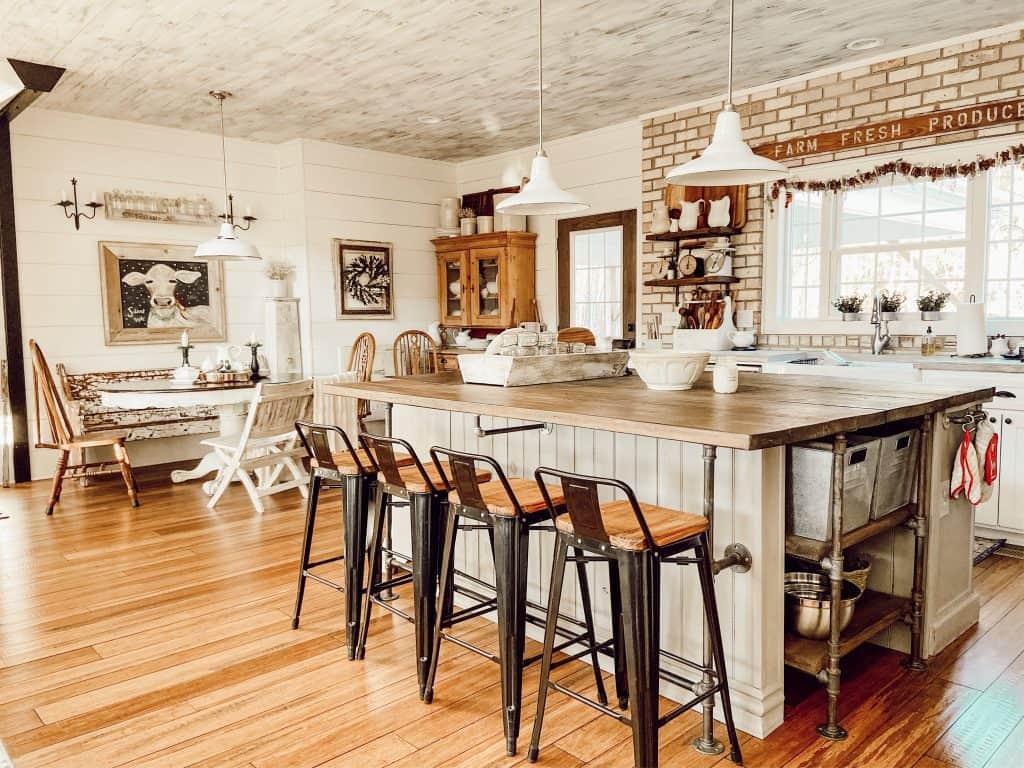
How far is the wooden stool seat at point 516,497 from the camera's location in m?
2.12

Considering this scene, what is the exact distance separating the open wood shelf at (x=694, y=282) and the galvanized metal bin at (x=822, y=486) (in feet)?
10.5

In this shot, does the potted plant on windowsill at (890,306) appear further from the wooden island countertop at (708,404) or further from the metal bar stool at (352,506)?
the metal bar stool at (352,506)

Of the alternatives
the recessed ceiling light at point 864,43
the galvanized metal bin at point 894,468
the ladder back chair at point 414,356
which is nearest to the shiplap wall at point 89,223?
the ladder back chair at point 414,356

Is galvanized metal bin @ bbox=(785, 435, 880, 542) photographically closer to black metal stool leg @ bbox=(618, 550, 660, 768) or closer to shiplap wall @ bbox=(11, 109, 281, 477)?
black metal stool leg @ bbox=(618, 550, 660, 768)

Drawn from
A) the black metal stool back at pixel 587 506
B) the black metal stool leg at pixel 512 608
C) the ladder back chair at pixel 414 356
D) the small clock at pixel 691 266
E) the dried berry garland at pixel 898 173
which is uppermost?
the dried berry garland at pixel 898 173

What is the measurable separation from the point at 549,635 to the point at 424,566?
584 millimetres

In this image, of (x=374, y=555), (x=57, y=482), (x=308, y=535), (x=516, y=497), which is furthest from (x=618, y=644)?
(x=57, y=482)

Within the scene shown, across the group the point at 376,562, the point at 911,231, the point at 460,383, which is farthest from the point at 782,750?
the point at 911,231

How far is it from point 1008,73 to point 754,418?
3522mm

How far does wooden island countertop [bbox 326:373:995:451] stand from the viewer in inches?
72.6

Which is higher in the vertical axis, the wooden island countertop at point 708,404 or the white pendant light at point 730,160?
the white pendant light at point 730,160

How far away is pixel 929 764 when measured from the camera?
200cm

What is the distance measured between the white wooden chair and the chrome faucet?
3.56 m

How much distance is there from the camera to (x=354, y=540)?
2719 mm
